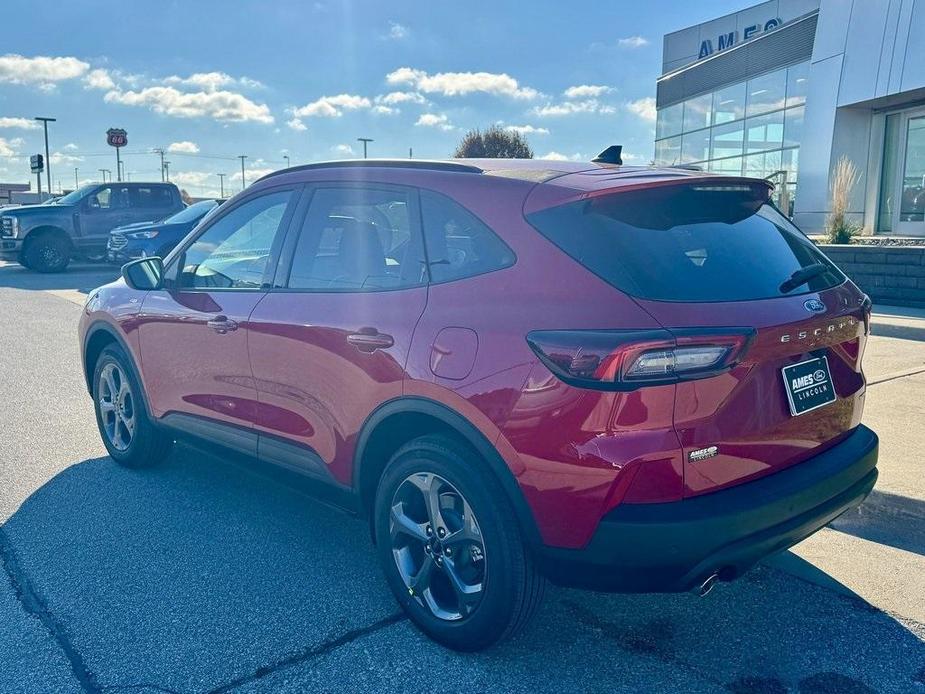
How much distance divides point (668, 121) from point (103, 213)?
1840 cm

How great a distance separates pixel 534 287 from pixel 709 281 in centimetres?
58

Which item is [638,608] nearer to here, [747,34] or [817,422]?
[817,422]

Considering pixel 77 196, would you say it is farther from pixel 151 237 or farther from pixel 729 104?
pixel 729 104

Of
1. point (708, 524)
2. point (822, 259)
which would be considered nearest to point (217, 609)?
point (708, 524)

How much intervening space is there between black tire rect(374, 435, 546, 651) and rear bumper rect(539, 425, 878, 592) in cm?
14

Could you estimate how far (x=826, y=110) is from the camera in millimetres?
18234

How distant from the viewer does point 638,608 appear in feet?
10.8

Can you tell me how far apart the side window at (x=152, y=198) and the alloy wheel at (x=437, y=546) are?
758 inches

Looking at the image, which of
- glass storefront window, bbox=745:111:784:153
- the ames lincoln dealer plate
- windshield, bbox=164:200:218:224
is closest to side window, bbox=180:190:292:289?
the ames lincoln dealer plate

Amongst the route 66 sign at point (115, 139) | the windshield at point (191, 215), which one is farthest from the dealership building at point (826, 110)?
the route 66 sign at point (115, 139)

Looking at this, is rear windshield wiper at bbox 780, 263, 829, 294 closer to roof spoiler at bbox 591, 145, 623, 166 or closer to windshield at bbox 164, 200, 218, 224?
roof spoiler at bbox 591, 145, 623, 166

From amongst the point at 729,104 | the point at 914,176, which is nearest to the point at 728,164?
the point at 729,104

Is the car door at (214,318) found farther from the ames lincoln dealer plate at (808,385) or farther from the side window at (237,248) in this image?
the ames lincoln dealer plate at (808,385)

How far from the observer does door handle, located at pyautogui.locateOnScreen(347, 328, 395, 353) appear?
3008 millimetres
